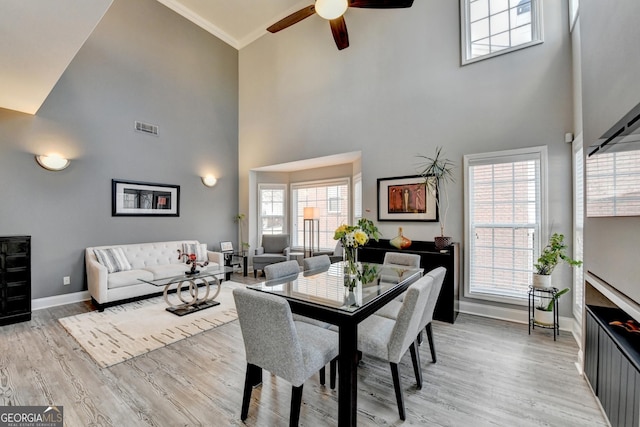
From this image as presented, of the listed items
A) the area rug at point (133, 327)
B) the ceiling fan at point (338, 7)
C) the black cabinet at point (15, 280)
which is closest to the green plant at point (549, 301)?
the ceiling fan at point (338, 7)

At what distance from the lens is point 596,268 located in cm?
201

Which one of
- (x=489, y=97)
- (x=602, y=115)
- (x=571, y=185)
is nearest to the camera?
(x=602, y=115)

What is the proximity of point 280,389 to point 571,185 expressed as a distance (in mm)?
3778

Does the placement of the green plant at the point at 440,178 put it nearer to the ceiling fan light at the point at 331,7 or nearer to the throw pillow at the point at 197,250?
the ceiling fan light at the point at 331,7

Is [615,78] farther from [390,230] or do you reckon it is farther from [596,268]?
[390,230]

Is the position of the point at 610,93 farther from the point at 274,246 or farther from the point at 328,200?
the point at 274,246

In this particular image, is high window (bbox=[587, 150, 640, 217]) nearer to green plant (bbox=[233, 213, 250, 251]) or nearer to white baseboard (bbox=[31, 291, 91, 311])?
green plant (bbox=[233, 213, 250, 251])

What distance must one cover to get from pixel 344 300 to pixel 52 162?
192 inches

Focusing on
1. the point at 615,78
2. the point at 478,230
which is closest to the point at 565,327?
the point at 478,230

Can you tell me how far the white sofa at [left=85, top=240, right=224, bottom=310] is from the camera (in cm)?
392

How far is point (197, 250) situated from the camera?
547 centimetres

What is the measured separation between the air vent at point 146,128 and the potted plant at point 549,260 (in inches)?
252

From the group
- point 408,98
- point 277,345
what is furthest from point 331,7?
point 277,345

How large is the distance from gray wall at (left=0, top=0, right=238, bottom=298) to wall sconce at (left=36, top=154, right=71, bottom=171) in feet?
0.29
